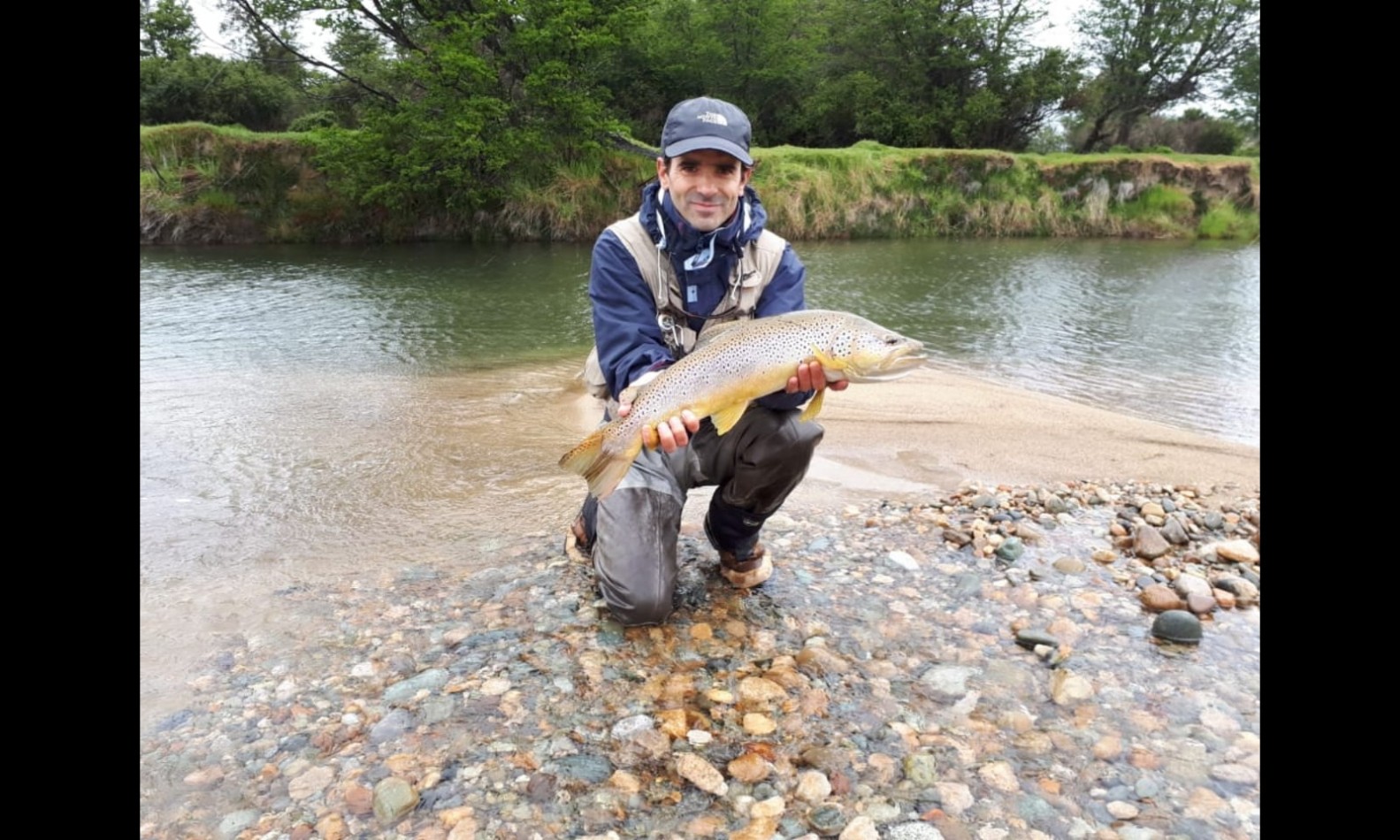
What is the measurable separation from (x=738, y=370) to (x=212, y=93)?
39.6 metres

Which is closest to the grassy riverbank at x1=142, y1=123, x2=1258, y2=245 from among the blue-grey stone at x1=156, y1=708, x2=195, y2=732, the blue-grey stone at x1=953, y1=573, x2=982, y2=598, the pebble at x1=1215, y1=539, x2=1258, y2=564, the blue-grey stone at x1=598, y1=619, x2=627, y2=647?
the pebble at x1=1215, y1=539, x2=1258, y2=564

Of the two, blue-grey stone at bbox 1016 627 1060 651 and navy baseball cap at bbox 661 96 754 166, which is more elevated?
navy baseball cap at bbox 661 96 754 166

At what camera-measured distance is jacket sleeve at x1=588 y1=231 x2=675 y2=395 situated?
11.7 ft

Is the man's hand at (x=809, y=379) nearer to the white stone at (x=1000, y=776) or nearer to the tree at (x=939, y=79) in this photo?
the white stone at (x=1000, y=776)

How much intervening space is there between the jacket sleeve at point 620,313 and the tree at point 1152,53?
4653 cm

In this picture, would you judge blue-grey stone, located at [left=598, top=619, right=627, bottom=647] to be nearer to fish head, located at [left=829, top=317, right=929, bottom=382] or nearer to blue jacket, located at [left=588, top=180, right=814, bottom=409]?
blue jacket, located at [left=588, top=180, right=814, bottom=409]

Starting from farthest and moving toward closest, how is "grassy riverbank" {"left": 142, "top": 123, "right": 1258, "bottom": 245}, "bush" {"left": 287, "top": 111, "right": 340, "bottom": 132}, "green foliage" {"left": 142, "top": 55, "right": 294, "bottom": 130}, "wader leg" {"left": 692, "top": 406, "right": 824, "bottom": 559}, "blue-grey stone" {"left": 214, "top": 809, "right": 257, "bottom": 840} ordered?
"green foliage" {"left": 142, "top": 55, "right": 294, "bottom": 130} < "bush" {"left": 287, "top": 111, "right": 340, "bottom": 132} < "grassy riverbank" {"left": 142, "top": 123, "right": 1258, "bottom": 245} < "wader leg" {"left": 692, "top": 406, "right": 824, "bottom": 559} < "blue-grey stone" {"left": 214, "top": 809, "right": 257, "bottom": 840}

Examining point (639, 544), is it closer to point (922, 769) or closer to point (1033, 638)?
point (922, 769)

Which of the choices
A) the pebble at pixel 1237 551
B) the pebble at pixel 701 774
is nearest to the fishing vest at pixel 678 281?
the pebble at pixel 701 774

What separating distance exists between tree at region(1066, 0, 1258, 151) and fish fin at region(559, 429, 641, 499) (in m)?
47.2

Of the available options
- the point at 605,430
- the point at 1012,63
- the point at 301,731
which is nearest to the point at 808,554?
the point at 605,430

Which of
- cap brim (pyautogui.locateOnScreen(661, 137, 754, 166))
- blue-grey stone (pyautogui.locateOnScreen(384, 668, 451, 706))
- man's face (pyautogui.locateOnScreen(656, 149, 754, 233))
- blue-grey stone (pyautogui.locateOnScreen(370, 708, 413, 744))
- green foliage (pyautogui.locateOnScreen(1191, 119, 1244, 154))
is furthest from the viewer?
green foliage (pyautogui.locateOnScreen(1191, 119, 1244, 154))

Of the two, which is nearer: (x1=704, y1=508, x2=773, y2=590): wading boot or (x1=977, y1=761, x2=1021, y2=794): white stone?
(x1=977, y1=761, x2=1021, y2=794): white stone

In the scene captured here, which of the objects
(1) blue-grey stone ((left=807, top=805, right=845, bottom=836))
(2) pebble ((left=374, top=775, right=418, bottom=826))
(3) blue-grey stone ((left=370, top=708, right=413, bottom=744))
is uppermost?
(3) blue-grey stone ((left=370, top=708, right=413, bottom=744))
